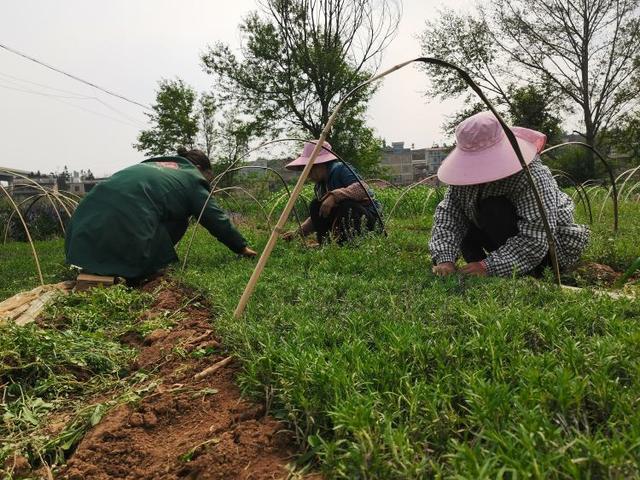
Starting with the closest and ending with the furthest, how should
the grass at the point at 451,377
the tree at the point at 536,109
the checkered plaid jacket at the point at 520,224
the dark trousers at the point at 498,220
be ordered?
1. the grass at the point at 451,377
2. the checkered plaid jacket at the point at 520,224
3. the dark trousers at the point at 498,220
4. the tree at the point at 536,109

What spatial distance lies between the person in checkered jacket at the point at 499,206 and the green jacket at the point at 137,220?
2.10 metres

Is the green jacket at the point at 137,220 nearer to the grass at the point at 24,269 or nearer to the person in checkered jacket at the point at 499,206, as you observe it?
the grass at the point at 24,269

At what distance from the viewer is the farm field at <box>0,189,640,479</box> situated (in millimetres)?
1087

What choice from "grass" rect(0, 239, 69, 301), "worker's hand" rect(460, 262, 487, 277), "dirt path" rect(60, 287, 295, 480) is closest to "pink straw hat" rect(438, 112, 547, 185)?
"worker's hand" rect(460, 262, 487, 277)

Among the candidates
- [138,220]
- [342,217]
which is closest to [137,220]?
[138,220]

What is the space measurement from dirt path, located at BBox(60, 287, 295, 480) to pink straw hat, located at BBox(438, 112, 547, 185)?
1698 mm

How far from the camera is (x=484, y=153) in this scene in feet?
8.97

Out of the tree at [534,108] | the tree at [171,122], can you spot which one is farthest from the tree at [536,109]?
the tree at [171,122]

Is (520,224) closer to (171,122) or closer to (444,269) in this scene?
(444,269)

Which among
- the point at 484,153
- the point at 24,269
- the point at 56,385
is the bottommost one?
the point at 24,269

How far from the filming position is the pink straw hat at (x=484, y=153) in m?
2.63

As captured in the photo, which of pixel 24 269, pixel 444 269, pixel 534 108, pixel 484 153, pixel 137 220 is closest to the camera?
pixel 484 153

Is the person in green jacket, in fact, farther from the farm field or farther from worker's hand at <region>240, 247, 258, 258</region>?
the farm field

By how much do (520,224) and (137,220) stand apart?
2.96 metres
